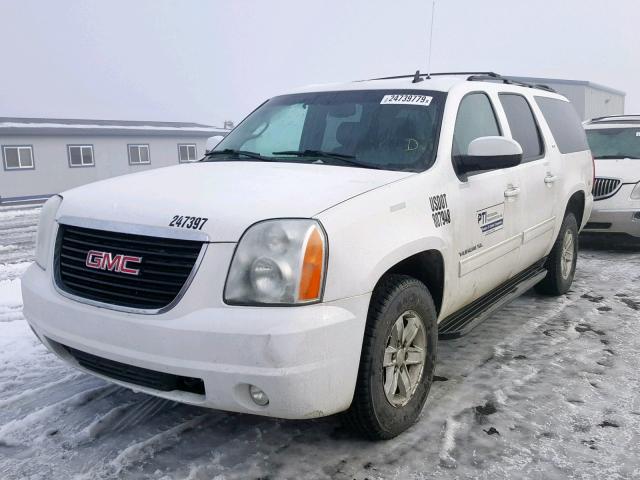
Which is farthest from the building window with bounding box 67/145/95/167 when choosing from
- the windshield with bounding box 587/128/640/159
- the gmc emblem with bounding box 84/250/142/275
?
the gmc emblem with bounding box 84/250/142/275

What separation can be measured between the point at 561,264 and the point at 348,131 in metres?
2.84

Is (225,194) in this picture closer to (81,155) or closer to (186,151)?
(81,155)

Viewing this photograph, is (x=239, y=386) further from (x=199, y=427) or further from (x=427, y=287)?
(x=427, y=287)

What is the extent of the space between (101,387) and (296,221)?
76.1 inches

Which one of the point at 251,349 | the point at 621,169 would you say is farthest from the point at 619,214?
the point at 251,349

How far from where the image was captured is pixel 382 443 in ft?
9.71

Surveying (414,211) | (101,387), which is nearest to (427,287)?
(414,211)

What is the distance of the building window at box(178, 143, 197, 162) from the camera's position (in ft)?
96.2

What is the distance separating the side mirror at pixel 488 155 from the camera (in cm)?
341

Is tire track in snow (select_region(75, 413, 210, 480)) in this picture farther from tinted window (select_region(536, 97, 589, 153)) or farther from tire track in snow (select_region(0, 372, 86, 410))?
tinted window (select_region(536, 97, 589, 153))

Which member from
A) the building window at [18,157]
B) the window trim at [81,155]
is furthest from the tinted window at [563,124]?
the window trim at [81,155]

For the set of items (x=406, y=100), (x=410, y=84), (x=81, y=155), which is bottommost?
(x=81, y=155)

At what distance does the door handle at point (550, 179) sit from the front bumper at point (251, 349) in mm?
2781

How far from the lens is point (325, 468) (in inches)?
108
